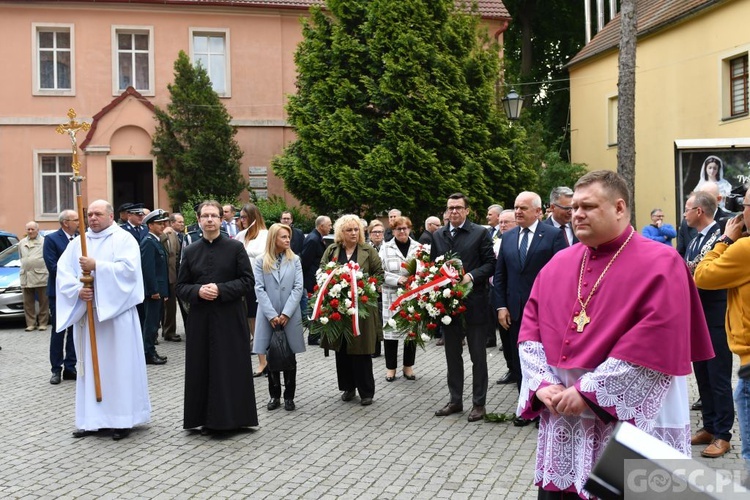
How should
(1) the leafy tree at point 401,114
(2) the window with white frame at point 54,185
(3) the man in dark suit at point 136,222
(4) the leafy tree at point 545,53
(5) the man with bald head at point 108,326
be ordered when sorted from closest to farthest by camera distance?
1. (5) the man with bald head at point 108,326
2. (3) the man in dark suit at point 136,222
3. (1) the leafy tree at point 401,114
4. (2) the window with white frame at point 54,185
5. (4) the leafy tree at point 545,53

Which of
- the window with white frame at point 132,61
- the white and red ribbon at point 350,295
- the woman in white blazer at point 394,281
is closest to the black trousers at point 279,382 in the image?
the white and red ribbon at point 350,295

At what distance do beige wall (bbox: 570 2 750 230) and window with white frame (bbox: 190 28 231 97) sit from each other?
509 inches

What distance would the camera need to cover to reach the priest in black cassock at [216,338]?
26.1 feet

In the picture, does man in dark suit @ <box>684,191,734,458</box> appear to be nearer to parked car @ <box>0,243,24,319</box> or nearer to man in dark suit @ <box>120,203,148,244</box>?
man in dark suit @ <box>120,203,148,244</box>

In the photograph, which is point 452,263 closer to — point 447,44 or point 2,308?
point 2,308

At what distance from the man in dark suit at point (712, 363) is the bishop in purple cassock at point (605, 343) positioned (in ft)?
11.0

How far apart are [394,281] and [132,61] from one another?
19451mm

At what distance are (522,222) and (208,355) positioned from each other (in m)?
3.27

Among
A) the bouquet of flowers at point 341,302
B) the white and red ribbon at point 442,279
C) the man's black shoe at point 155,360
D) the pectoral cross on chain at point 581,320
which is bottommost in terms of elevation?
the man's black shoe at point 155,360

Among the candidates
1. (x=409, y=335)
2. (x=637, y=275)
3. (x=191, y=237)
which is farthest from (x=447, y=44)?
(x=637, y=275)

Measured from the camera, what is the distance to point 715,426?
6.98 m

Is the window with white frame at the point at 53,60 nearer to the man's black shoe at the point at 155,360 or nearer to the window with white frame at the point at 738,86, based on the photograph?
the man's black shoe at the point at 155,360

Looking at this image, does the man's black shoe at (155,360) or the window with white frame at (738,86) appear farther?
the window with white frame at (738,86)

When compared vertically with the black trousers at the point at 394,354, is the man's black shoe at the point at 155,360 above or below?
below
